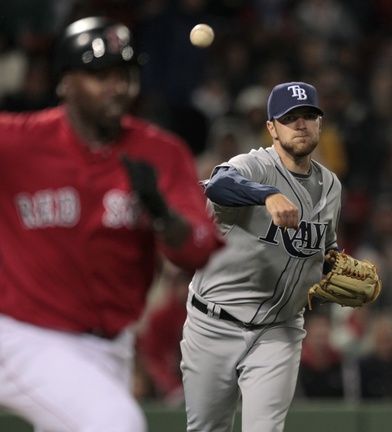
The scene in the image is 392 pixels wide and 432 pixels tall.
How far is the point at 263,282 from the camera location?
17.8 feet

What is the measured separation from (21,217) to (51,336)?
345 mm

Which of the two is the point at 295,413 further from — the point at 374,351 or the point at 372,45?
the point at 372,45

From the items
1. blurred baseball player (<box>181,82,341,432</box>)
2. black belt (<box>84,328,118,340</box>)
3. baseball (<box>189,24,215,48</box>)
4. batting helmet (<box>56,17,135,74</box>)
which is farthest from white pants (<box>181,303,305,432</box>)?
batting helmet (<box>56,17,135,74</box>)

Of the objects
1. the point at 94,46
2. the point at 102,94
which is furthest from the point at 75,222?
the point at 94,46

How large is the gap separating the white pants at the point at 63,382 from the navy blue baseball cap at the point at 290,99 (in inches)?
83.7

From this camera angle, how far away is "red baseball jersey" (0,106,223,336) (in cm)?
349

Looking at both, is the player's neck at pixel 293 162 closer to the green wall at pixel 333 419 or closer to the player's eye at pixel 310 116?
the player's eye at pixel 310 116

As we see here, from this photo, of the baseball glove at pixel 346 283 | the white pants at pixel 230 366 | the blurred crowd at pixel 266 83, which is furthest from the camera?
the blurred crowd at pixel 266 83

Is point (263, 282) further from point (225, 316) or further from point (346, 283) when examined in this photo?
point (346, 283)

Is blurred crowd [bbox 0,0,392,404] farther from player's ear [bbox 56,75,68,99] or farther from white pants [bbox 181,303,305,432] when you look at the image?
player's ear [bbox 56,75,68,99]

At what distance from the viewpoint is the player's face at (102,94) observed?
342cm

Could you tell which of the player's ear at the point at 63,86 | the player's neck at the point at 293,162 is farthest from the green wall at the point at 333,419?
the player's ear at the point at 63,86

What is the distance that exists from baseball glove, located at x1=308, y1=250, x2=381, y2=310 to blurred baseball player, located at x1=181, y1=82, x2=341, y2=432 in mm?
58

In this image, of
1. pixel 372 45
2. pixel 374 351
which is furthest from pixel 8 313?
pixel 372 45
